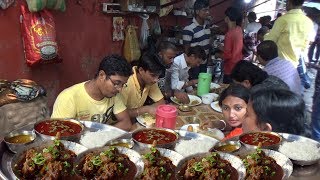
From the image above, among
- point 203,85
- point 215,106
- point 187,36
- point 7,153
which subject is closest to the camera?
point 7,153

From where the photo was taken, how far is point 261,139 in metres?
2.16

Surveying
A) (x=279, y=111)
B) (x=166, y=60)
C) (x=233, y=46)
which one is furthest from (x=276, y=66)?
(x=279, y=111)

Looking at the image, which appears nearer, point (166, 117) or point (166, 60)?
point (166, 117)

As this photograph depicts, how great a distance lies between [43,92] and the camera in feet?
13.9

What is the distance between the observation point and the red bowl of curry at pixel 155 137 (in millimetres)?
1957

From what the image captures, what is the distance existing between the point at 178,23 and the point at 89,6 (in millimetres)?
2887

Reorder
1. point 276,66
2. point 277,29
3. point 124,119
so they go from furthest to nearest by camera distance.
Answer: point 277,29, point 276,66, point 124,119

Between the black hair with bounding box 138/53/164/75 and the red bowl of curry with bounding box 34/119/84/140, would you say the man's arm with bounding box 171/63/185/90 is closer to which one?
the black hair with bounding box 138/53/164/75

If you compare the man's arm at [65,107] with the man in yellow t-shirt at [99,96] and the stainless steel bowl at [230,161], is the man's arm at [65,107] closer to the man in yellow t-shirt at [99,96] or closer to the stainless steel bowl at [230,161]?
the man in yellow t-shirt at [99,96]

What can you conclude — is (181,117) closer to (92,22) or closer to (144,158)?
(144,158)

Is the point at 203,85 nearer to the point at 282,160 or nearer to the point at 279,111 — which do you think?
the point at 279,111

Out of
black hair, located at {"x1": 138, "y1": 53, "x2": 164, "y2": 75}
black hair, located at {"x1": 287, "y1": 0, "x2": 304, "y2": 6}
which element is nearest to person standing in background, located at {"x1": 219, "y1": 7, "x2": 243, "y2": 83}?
black hair, located at {"x1": 287, "y1": 0, "x2": 304, "y2": 6}

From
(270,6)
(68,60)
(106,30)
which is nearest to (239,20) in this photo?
(106,30)

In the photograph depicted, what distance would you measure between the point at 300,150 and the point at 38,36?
3538mm
